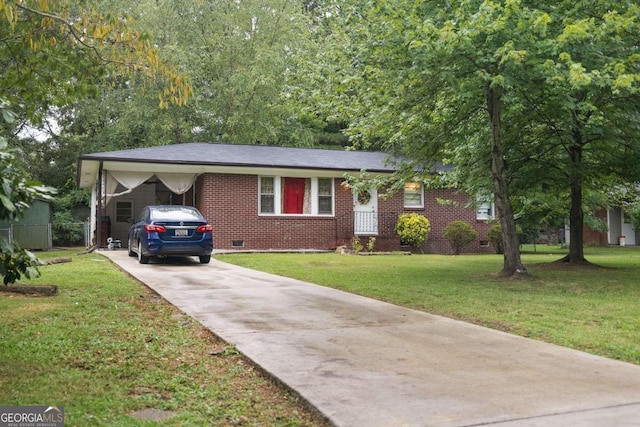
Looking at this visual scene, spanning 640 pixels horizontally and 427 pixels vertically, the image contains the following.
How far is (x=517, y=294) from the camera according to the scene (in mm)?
9344

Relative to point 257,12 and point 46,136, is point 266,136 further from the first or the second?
point 46,136

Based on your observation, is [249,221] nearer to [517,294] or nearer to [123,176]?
[123,176]

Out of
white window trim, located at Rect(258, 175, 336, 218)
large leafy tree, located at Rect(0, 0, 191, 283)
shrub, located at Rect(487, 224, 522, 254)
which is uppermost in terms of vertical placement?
large leafy tree, located at Rect(0, 0, 191, 283)

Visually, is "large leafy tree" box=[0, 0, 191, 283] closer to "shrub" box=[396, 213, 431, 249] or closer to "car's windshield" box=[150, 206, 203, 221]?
"car's windshield" box=[150, 206, 203, 221]

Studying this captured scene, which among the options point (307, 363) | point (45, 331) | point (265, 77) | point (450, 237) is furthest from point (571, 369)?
point (265, 77)

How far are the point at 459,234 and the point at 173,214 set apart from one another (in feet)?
38.5

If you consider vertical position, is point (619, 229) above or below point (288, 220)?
below

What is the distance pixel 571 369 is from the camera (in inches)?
181

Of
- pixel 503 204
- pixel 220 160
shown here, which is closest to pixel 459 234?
pixel 220 160

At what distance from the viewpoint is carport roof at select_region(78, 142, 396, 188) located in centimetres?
1873

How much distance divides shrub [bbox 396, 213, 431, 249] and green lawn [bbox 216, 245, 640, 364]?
5.90 meters

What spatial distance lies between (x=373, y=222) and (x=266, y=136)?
12774 mm

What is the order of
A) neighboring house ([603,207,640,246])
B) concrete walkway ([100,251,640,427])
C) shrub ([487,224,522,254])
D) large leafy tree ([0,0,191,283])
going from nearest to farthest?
concrete walkway ([100,251,640,427]) → large leafy tree ([0,0,191,283]) → shrub ([487,224,522,254]) → neighboring house ([603,207,640,246])

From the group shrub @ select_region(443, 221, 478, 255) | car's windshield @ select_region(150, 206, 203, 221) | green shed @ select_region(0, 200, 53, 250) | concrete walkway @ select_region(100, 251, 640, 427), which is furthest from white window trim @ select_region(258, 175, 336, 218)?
concrete walkway @ select_region(100, 251, 640, 427)
